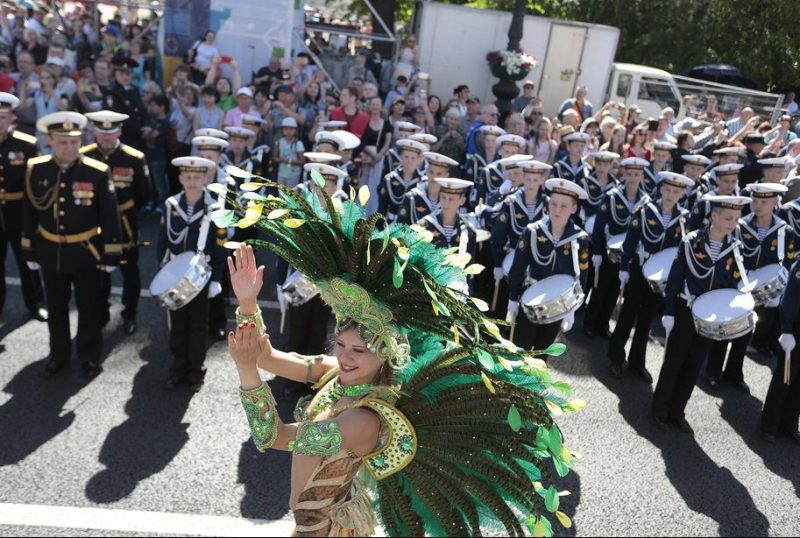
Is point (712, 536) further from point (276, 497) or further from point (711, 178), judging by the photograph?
point (711, 178)

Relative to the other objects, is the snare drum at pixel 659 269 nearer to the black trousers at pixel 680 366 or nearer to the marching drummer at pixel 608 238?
the black trousers at pixel 680 366

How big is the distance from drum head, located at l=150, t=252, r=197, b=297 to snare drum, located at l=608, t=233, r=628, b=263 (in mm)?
4181

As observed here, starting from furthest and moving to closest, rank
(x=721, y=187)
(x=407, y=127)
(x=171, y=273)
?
(x=407, y=127) < (x=721, y=187) < (x=171, y=273)

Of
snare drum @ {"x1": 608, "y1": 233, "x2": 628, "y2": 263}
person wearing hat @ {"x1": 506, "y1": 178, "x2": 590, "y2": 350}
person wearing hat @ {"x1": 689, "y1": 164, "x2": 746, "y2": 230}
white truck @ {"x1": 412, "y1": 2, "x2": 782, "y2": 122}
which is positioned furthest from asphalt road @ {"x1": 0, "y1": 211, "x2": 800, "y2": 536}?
white truck @ {"x1": 412, "y1": 2, "x2": 782, "y2": 122}

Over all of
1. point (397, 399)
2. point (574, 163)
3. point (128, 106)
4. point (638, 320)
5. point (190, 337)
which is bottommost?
point (190, 337)

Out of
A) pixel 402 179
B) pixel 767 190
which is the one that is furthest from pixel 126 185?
pixel 767 190

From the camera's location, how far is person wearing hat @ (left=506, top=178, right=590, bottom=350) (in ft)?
19.4

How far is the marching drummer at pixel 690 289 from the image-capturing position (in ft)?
19.3

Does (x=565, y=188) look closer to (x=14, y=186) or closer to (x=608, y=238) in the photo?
(x=608, y=238)

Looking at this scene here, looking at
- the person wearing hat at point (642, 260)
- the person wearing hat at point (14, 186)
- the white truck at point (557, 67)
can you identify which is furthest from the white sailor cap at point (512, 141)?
the white truck at point (557, 67)

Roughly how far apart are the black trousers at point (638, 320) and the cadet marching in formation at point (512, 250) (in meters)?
0.01

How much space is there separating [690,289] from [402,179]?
11.3 feet

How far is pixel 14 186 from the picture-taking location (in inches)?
271

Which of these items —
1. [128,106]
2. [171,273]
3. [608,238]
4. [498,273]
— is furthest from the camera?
[128,106]
